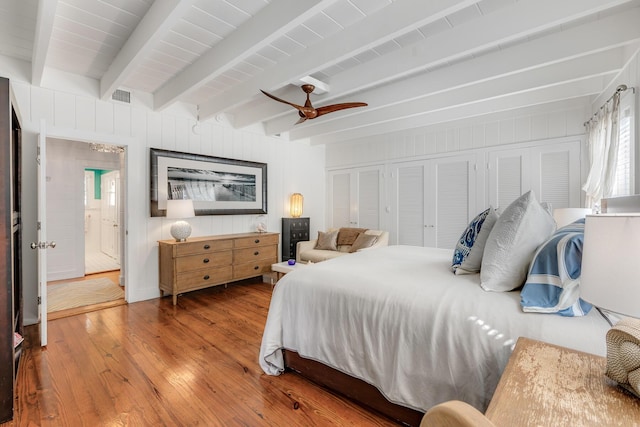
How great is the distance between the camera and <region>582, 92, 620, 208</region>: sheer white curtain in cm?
257

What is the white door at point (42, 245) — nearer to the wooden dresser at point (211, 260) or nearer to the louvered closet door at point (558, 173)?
the wooden dresser at point (211, 260)

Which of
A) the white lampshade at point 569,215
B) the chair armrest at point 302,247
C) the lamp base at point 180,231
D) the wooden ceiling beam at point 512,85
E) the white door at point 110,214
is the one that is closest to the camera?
the wooden ceiling beam at point 512,85

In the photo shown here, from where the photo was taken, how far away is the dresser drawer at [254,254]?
4371mm

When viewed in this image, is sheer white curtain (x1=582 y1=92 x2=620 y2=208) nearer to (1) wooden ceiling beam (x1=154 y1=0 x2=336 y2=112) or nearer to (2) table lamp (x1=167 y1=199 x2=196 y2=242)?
(1) wooden ceiling beam (x1=154 y1=0 x2=336 y2=112)

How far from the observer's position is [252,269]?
456 centimetres

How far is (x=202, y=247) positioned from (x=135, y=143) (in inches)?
60.7

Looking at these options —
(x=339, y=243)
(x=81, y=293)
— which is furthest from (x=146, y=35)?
(x=339, y=243)

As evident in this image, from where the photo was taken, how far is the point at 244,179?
488 centimetres

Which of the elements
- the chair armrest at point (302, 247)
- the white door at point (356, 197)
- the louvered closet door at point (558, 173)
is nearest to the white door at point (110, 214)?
the chair armrest at point (302, 247)

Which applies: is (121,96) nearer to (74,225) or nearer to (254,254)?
(254,254)

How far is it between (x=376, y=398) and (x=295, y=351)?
618mm

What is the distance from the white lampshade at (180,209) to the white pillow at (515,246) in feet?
11.1

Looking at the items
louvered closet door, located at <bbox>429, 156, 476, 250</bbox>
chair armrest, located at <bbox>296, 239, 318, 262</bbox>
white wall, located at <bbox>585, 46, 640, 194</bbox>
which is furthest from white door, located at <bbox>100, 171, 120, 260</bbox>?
white wall, located at <bbox>585, 46, 640, 194</bbox>

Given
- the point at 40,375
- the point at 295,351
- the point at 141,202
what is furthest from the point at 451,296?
the point at 141,202
